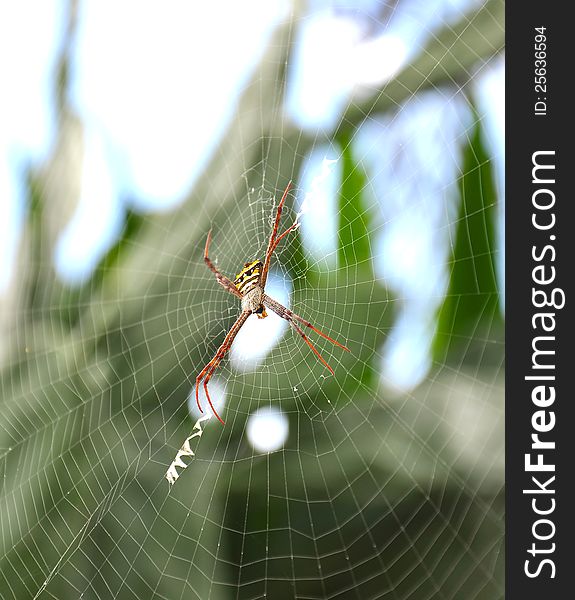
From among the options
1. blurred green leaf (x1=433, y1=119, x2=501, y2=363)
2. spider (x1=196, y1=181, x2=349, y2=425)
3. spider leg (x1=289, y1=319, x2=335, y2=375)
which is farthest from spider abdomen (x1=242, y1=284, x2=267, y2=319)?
blurred green leaf (x1=433, y1=119, x2=501, y2=363)

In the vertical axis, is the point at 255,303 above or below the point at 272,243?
below

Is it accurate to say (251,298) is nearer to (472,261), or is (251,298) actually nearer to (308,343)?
(308,343)

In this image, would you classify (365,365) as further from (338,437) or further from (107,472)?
(107,472)

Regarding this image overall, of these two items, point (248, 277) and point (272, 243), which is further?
point (248, 277)

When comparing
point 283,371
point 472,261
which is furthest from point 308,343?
point 472,261

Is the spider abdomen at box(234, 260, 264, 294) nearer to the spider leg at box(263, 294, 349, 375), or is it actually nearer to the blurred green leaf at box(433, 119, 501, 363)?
the spider leg at box(263, 294, 349, 375)

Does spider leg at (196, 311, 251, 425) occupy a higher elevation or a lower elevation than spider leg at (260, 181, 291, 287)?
lower

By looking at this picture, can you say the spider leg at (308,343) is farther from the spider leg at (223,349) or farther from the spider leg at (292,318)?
the spider leg at (223,349)

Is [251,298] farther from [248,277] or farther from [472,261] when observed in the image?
[472,261]
